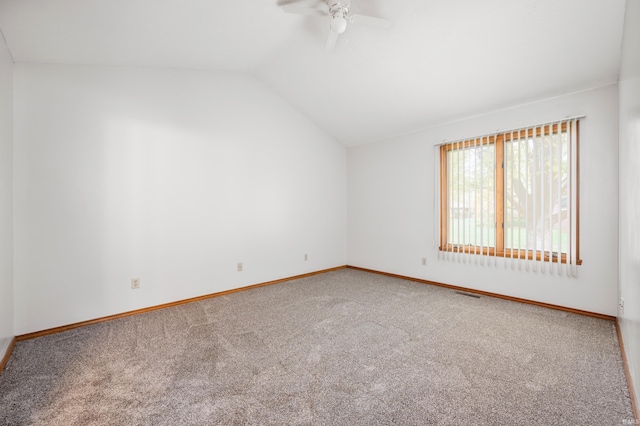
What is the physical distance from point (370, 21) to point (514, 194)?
243cm

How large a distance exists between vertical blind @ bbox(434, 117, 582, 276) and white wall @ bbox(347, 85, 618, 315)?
0.09 m

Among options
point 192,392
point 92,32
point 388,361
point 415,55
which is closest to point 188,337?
point 192,392

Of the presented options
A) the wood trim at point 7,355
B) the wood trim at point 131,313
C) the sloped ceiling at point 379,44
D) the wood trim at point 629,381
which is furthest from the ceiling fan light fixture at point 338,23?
the wood trim at point 7,355

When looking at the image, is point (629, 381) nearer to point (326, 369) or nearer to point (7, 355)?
point (326, 369)

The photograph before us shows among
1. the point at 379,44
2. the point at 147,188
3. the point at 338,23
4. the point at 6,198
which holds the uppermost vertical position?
the point at 379,44

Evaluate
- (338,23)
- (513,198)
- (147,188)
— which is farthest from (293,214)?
(513,198)

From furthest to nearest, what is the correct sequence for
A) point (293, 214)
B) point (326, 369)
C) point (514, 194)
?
point (293, 214) → point (514, 194) → point (326, 369)

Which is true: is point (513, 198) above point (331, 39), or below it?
below

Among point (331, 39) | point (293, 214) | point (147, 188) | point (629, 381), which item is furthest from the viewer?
point (293, 214)

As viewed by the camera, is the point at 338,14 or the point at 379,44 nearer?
the point at 338,14

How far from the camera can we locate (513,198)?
3.26 m

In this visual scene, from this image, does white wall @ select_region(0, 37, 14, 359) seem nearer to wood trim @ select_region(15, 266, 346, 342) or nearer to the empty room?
the empty room

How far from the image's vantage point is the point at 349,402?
5.20ft

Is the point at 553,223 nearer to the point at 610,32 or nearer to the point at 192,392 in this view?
the point at 610,32
